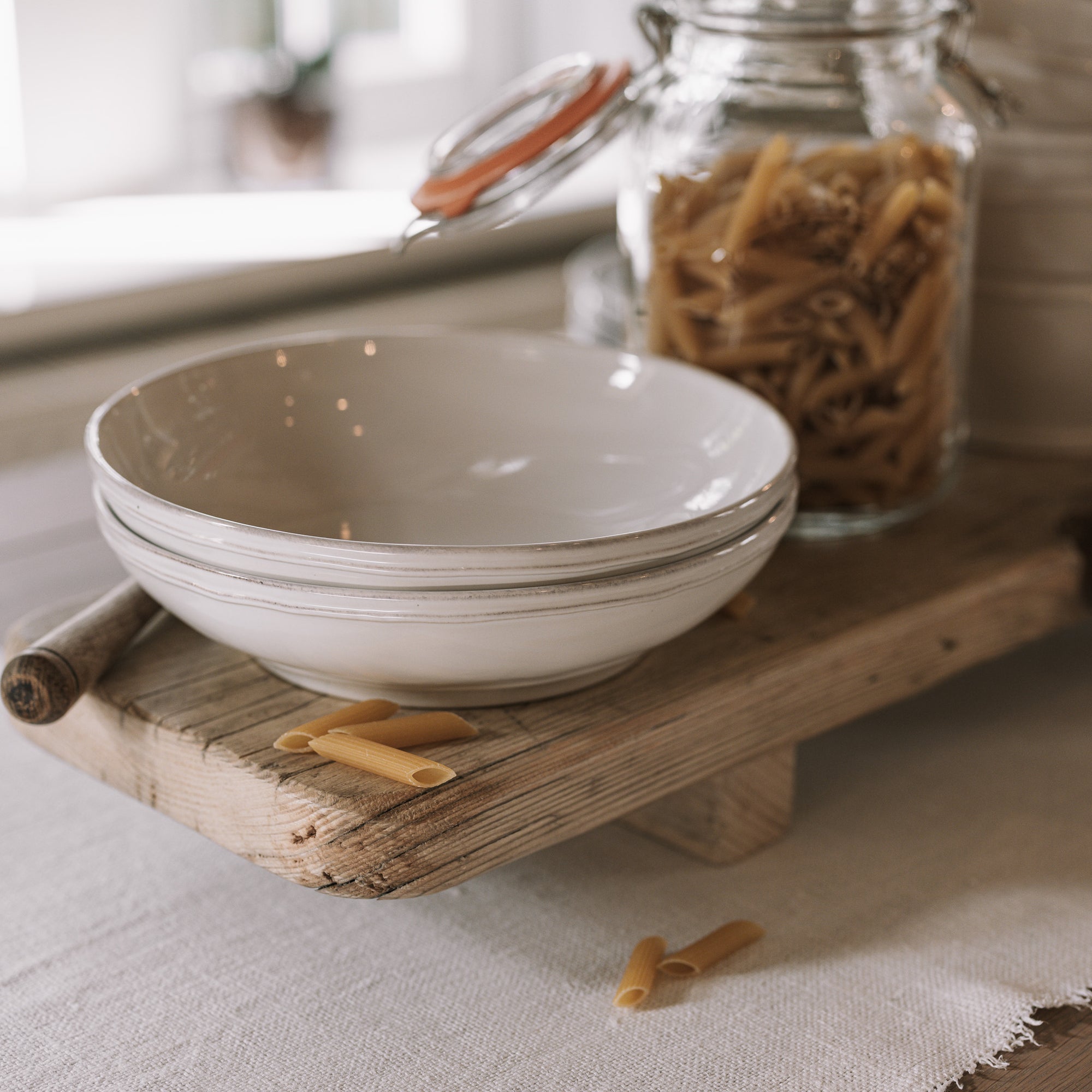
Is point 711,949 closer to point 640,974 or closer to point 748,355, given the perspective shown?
point 640,974

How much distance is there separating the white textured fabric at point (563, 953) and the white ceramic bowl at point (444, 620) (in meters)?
0.12

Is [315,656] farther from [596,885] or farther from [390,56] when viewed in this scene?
[390,56]

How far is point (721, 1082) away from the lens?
52 cm

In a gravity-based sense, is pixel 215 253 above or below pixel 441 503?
below

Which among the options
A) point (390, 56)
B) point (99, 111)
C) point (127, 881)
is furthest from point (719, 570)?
point (390, 56)

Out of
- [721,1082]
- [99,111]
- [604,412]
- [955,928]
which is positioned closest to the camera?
[721,1082]

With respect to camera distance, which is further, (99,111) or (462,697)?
(99,111)

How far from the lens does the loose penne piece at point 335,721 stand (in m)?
0.57

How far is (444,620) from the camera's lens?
54cm

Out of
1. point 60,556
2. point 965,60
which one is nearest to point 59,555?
point 60,556

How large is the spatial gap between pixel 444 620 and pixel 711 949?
19cm

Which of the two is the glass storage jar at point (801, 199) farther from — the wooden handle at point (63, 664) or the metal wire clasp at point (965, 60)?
the wooden handle at point (63, 664)

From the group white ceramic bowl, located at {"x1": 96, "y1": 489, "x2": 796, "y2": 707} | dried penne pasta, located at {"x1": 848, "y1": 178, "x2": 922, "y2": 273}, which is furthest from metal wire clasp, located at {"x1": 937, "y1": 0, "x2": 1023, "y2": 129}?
white ceramic bowl, located at {"x1": 96, "y1": 489, "x2": 796, "y2": 707}

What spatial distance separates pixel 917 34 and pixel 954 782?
1.39 feet
